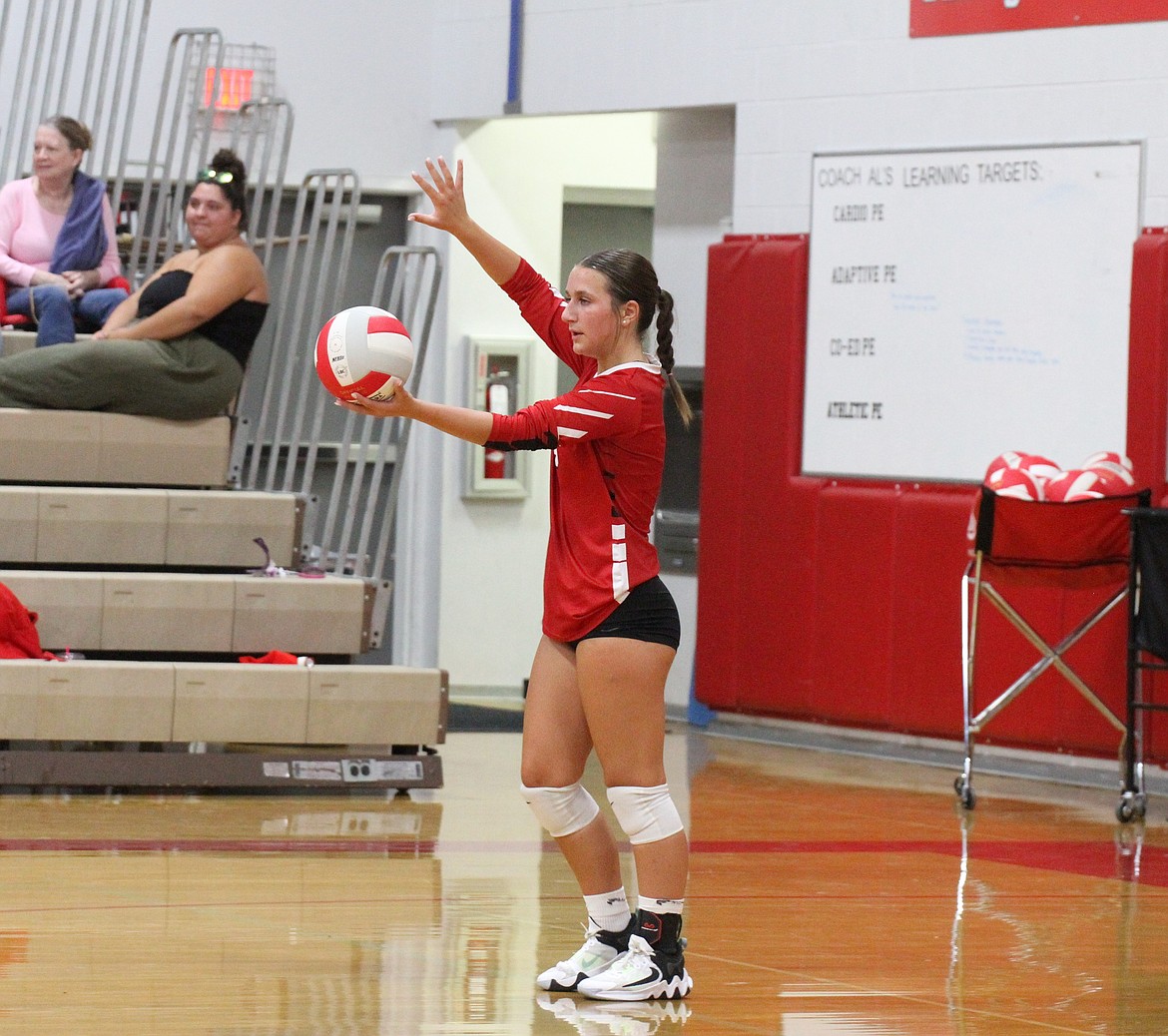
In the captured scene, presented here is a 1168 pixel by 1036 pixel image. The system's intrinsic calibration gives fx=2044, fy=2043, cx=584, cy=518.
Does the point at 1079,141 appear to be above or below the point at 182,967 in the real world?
above

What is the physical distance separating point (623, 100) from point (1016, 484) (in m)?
3.15

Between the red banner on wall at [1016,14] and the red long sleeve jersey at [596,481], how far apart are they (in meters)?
4.19

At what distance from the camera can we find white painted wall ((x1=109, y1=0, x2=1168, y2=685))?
7688 millimetres

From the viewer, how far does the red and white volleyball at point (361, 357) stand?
3.72 meters

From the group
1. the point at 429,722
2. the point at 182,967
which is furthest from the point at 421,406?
the point at 429,722

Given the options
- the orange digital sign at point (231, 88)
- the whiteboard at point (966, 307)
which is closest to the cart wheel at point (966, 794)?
the whiteboard at point (966, 307)

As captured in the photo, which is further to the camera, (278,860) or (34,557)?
(34,557)

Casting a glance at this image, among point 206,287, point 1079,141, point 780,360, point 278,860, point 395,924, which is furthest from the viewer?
point 780,360

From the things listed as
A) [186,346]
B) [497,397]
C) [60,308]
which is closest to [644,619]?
[186,346]

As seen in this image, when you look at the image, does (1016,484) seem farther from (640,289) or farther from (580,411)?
(580,411)

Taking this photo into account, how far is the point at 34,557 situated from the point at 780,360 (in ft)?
10.6

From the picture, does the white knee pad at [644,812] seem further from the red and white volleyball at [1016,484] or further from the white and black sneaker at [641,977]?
the red and white volleyball at [1016,484]

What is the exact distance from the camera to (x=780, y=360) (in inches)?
333

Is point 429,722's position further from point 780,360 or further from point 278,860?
point 780,360
